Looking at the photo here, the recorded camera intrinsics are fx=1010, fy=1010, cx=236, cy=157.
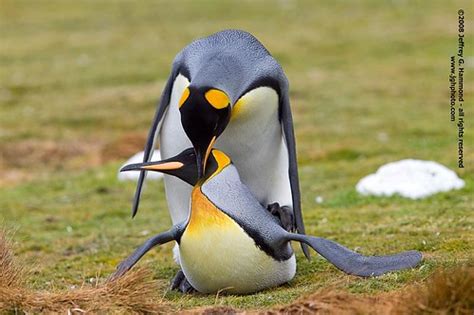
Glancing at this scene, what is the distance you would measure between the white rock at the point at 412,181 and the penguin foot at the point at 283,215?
10.5 ft

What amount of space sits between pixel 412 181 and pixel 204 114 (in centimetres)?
457

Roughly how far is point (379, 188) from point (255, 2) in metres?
22.3

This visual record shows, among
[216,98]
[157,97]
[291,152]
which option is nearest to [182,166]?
[216,98]

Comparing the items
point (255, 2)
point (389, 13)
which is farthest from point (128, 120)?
point (255, 2)

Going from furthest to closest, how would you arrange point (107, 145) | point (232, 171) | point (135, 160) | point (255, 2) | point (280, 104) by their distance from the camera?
point (255, 2) → point (107, 145) → point (135, 160) → point (280, 104) → point (232, 171)

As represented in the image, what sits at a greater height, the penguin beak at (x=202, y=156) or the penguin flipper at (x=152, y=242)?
the penguin beak at (x=202, y=156)

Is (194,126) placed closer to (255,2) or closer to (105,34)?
(105,34)

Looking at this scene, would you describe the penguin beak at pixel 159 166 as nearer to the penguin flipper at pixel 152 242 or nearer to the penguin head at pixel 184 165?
the penguin head at pixel 184 165

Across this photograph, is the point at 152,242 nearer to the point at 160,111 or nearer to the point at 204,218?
the point at 204,218

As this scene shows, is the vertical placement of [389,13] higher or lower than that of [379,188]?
lower

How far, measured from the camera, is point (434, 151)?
1307cm

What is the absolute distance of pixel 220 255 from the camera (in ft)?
19.7

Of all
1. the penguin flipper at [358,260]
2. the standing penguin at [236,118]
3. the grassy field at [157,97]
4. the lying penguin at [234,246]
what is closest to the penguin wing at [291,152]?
the standing penguin at [236,118]

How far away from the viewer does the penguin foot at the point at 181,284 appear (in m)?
6.53
